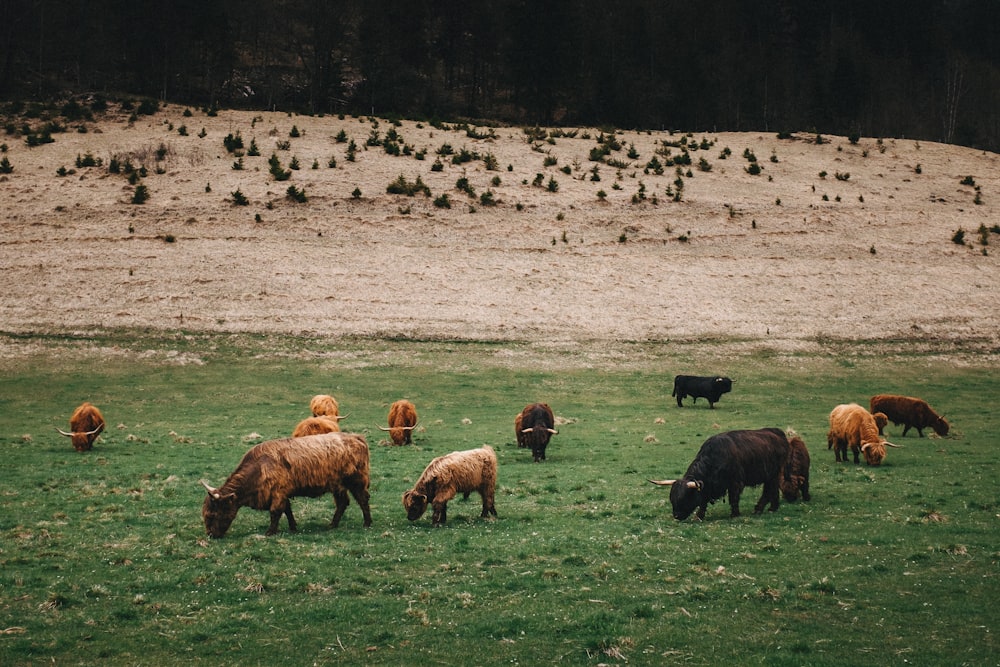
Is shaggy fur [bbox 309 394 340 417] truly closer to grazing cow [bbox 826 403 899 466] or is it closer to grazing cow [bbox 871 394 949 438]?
grazing cow [bbox 826 403 899 466]

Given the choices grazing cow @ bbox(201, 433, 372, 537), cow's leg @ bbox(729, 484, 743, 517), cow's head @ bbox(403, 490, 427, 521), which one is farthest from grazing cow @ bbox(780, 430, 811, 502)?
grazing cow @ bbox(201, 433, 372, 537)

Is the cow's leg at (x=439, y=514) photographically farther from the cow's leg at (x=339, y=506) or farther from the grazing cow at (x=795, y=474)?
the grazing cow at (x=795, y=474)

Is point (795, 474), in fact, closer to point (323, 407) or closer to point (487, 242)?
point (323, 407)

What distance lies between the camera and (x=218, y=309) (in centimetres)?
4912

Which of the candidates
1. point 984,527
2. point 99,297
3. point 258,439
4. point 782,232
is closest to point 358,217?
point 99,297

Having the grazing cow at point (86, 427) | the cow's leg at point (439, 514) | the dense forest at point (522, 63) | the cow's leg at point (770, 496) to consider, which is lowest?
the grazing cow at point (86, 427)

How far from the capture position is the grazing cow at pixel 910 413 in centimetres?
2855

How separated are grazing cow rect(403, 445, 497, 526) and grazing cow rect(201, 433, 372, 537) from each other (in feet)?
3.26

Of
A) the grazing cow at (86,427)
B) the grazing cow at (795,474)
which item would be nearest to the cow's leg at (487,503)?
the grazing cow at (795,474)

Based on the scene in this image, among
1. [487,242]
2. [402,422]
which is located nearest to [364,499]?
[402,422]

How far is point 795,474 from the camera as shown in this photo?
17.8 m

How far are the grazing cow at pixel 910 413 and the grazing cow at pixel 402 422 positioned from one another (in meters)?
16.6

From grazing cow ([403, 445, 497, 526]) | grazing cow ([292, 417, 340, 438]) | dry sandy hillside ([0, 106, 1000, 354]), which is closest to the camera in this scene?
grazing cow ([403, 445, 497, 526])

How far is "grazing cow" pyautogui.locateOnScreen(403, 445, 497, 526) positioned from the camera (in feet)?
52.2
